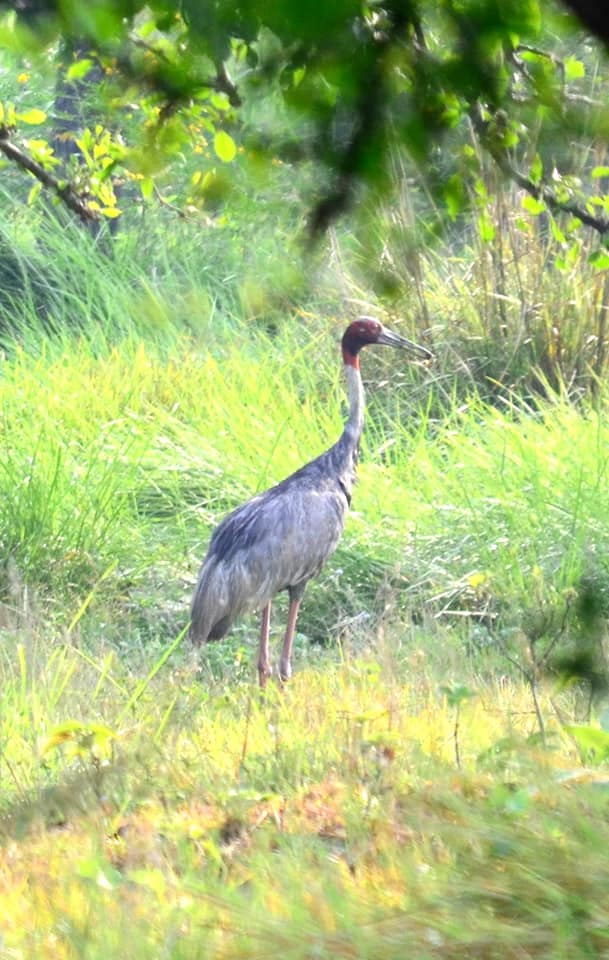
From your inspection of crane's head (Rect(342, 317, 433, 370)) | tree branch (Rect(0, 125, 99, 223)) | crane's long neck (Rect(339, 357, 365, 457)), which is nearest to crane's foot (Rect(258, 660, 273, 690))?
crane's long neck (Rect(339, 357, 365, 457))

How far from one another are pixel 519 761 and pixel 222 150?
151 cm

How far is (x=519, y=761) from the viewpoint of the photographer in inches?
143

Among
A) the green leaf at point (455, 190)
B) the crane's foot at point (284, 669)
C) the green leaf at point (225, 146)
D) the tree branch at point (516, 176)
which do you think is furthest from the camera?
the crane's foot at point (284, 669)

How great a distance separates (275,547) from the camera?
7559 millimetres

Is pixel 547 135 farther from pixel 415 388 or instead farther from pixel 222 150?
pixel 415 388

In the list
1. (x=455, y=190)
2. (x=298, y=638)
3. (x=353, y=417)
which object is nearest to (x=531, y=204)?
(x=455, y=190)

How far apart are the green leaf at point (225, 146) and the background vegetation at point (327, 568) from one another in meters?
0.02

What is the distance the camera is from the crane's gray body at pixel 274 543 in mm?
7316

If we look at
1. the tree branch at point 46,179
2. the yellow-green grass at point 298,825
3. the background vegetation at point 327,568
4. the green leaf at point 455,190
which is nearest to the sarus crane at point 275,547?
the background vegetation at point 327,568

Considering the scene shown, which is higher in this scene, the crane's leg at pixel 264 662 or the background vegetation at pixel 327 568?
the background vegetation at pixel 327 568

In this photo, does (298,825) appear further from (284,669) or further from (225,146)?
(284,669)

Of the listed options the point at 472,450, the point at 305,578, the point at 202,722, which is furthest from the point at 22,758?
the point at 472,450

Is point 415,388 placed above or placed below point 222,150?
below

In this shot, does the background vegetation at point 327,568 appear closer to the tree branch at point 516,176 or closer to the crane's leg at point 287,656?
the tree branch at point 516,176
